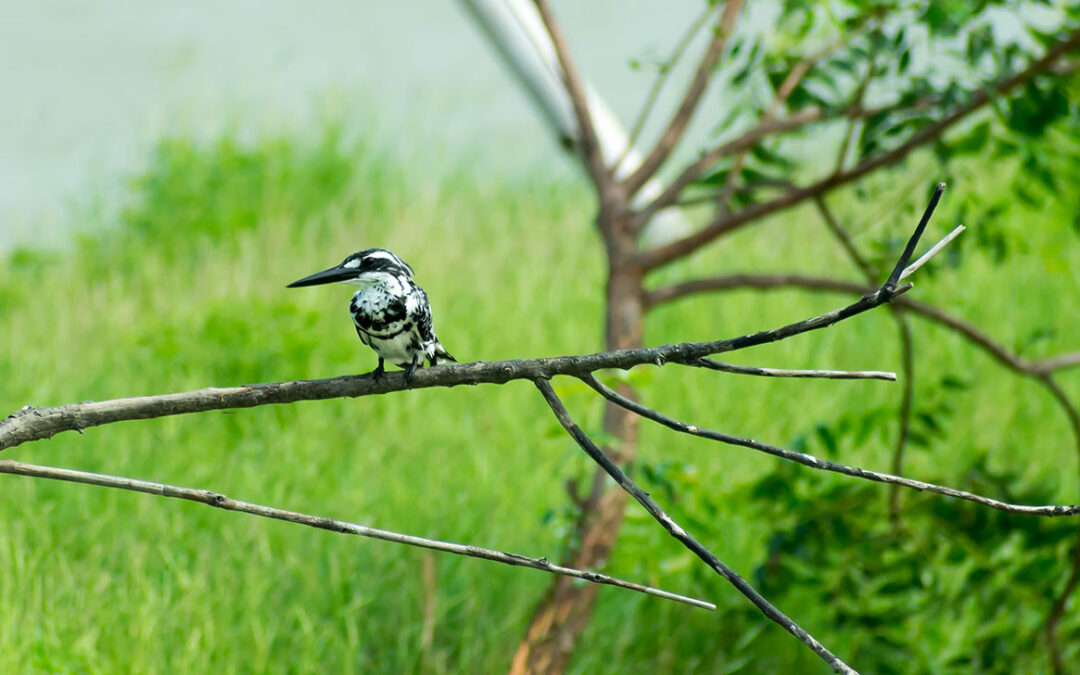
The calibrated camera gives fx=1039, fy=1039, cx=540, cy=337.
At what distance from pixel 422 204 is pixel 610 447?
327cm

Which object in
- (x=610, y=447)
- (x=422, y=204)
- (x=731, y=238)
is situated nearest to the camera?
(x=610, y=447)

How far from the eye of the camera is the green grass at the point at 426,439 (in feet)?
9.37

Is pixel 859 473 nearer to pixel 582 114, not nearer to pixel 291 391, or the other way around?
pixel 291 391

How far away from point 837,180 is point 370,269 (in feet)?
4.88

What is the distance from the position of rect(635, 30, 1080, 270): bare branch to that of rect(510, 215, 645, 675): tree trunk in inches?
4.2

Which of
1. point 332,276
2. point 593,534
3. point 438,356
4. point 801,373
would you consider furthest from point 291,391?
point 593,534

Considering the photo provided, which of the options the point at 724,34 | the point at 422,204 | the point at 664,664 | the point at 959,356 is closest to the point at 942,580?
the point at 664,664

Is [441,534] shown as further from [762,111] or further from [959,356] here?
[959,356]

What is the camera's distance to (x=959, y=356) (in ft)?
15.9

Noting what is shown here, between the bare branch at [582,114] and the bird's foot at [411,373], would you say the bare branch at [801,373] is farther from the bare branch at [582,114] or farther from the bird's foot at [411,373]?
the bare branch at [582,114]

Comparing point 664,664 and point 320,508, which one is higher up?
point 320,508

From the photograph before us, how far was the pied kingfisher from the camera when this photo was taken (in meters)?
1.82

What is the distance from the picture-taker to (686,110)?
3010 mm

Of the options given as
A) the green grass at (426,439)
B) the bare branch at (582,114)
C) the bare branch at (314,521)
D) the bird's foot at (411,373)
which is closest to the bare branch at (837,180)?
the bare branch at (582,114)
